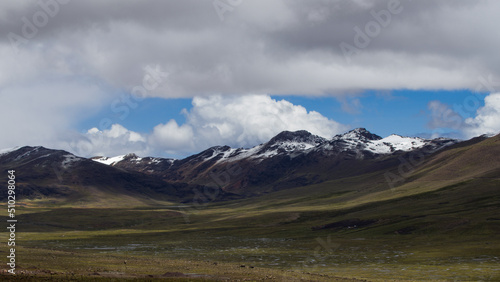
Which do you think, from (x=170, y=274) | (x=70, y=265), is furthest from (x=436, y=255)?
(x=70, y=265)

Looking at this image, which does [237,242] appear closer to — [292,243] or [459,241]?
[292,243]

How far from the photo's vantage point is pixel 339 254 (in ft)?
460

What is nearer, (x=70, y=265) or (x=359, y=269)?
(x=70, y=265)

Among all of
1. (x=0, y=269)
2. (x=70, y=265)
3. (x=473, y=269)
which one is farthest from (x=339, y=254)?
(x=0, y=269)

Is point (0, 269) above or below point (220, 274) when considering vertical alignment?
above

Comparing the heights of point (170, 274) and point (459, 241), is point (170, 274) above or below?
above

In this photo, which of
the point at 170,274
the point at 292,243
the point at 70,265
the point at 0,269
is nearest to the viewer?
the point at 0,269

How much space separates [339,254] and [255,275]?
241ft

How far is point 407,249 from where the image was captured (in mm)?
148000

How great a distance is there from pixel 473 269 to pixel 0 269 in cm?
8453

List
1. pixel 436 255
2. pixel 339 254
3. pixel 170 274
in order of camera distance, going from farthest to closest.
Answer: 1. pixel 339 254
2. pixel 436 255
3. pixel 170 274

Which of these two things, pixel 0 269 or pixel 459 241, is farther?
pixel 459 241

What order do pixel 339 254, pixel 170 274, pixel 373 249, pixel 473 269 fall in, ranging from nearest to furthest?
1. pixel 170 274
2. pixel 473 269
3. pixel 339 254
4. pixel 373 249

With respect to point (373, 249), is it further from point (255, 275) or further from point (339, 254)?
point (255, 275)
